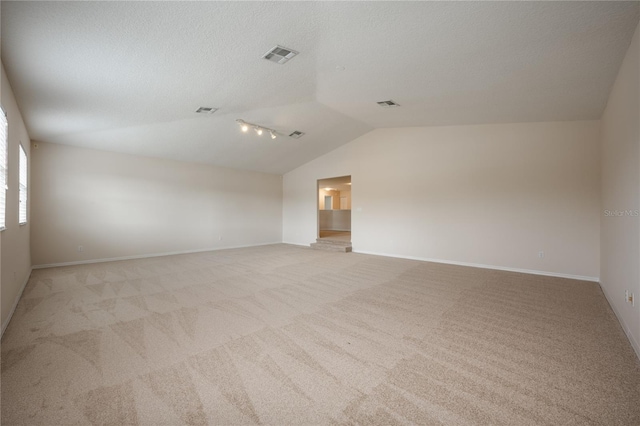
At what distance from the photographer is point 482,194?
5.67m

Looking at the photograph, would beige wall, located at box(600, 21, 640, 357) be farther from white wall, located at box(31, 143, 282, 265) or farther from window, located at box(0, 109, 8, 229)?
white wall, located at box(31, 143, 282, 265)

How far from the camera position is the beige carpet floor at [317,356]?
1.59 m

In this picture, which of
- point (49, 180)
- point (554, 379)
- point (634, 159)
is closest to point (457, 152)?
point (634, 159)

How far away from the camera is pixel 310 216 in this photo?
9102mm

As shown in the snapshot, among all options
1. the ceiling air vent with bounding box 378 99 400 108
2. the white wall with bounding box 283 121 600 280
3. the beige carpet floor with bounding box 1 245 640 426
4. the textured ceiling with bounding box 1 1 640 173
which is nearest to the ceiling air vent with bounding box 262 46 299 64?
the textured ceiling with bounding box 1 1 640 173

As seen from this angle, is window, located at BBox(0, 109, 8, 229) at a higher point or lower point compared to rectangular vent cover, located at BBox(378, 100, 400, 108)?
lower

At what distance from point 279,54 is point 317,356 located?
11.0ft

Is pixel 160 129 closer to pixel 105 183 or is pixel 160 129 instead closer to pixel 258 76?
pixel 105 183

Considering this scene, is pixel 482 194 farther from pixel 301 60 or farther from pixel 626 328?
pixel 301 60

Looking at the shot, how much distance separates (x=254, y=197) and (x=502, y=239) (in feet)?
23.8

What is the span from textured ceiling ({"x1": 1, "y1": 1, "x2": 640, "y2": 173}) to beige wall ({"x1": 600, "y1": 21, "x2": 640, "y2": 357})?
309 mm

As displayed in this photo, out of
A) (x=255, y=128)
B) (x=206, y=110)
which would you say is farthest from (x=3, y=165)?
(x=255, y=128)

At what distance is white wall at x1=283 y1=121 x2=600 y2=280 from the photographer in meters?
4.75

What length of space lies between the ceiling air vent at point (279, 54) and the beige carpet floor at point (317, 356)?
3.14 meters
